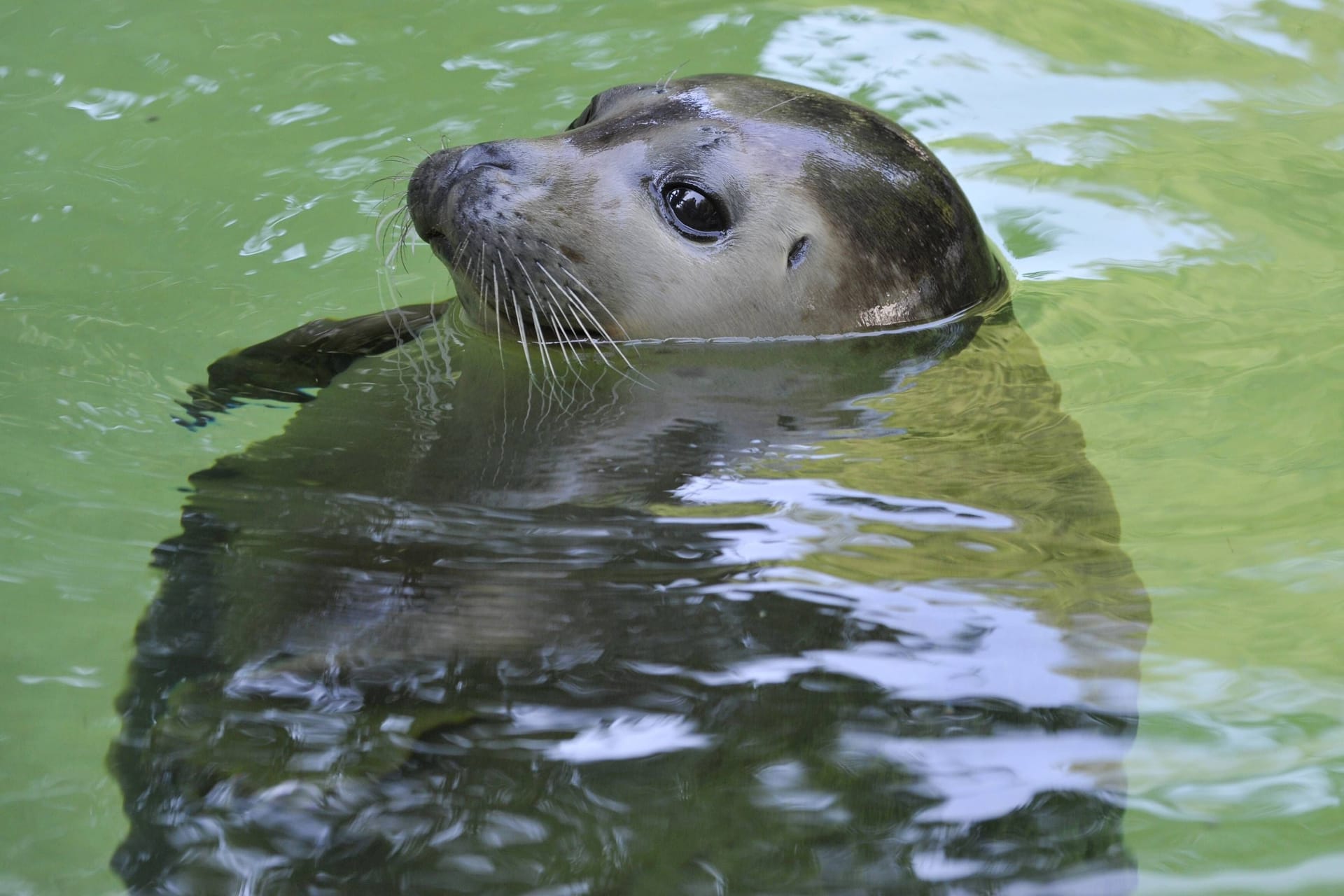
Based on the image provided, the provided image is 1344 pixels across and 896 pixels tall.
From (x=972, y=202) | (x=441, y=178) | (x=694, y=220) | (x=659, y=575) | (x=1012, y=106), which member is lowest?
(x=972, y=202)

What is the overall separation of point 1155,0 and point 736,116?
3.83m

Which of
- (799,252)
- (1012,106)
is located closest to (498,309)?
(799,252)

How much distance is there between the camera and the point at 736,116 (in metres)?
3.75

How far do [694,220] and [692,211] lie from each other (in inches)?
0.9

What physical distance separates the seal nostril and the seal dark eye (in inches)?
7.9

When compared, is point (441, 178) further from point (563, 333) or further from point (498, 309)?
point (563, 333)

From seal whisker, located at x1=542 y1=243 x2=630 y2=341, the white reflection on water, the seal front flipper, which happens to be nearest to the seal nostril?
seal whisker, located at x1=542 y1=243 x2=630 y2=341

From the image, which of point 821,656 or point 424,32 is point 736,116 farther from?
point 424,32

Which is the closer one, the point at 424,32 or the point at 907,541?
the point at 907,541

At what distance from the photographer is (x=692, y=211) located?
3.65 metres

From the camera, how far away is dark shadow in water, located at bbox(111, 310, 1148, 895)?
2.38 meters

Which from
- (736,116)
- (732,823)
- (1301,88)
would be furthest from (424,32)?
(732,823)

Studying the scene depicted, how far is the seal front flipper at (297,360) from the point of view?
12.6 ft

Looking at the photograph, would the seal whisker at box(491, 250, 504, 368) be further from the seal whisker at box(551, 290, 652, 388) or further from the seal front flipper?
the seal front flipper
